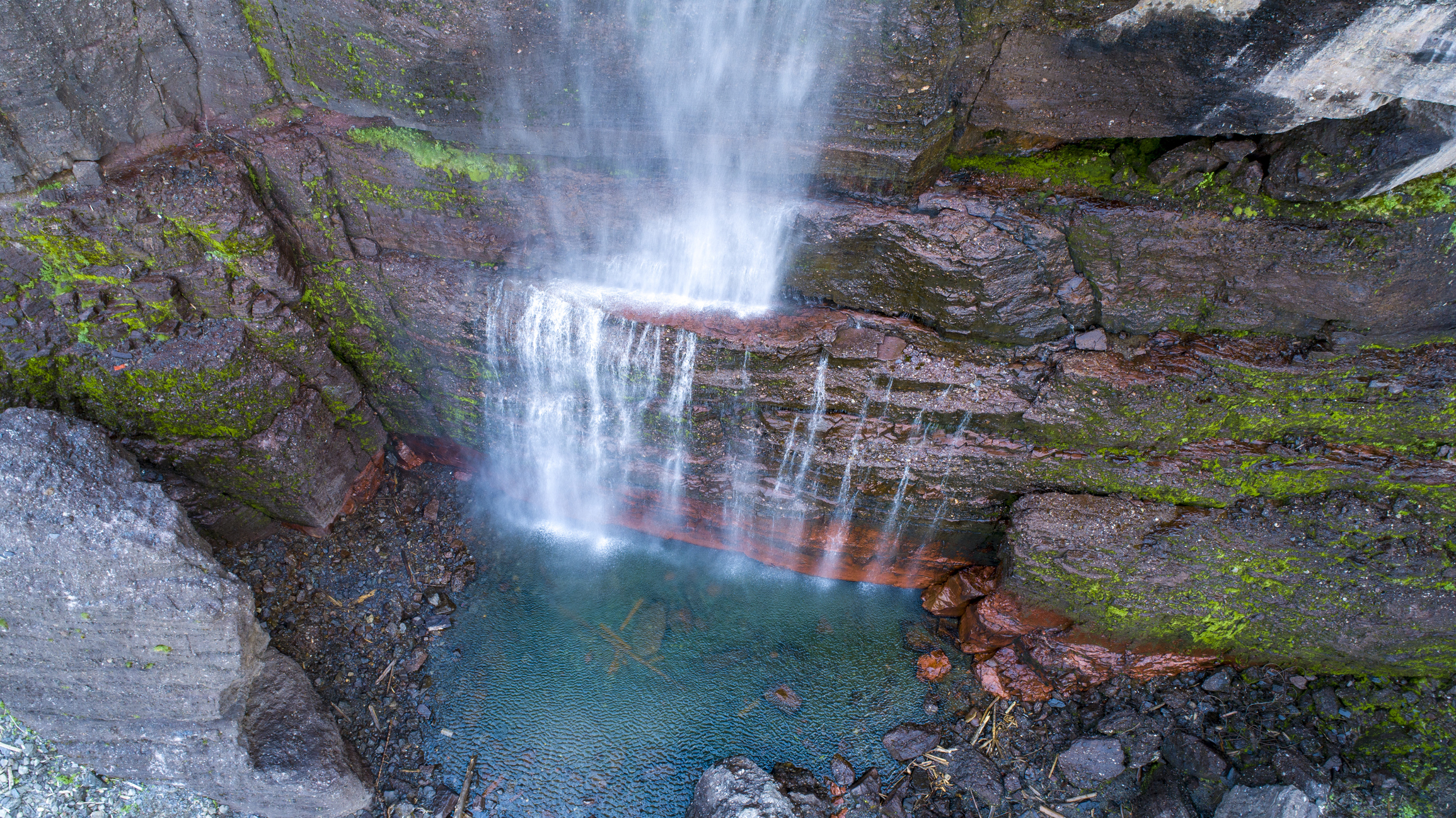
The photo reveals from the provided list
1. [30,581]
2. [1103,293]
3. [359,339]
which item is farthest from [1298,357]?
[30,581]

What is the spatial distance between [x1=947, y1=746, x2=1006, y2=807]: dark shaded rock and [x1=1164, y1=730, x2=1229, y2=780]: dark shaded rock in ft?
5.00

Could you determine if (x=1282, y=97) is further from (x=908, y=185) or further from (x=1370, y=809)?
(x=1370, y=809)

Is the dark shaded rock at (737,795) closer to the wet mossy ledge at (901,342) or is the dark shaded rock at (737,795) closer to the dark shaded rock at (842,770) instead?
the dark shaded rock at (842,770)

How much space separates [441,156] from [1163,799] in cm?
854

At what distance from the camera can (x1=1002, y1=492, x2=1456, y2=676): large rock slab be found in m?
5.68

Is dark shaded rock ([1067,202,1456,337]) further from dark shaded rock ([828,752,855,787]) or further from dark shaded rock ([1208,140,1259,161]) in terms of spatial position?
dark shaded rock ([828,752,855,787])

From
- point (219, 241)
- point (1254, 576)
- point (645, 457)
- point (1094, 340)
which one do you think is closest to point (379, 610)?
point (645, 457)

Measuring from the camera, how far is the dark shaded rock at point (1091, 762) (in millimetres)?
6094

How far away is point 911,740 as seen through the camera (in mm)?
6387

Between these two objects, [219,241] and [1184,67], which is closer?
[1184,67]

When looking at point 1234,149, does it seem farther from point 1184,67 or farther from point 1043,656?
point 1043,656

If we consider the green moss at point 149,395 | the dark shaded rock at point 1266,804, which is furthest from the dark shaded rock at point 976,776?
the green moss at point 149,395

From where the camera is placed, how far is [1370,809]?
218 inches

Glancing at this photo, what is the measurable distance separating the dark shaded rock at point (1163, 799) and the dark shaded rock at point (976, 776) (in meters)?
1.14
